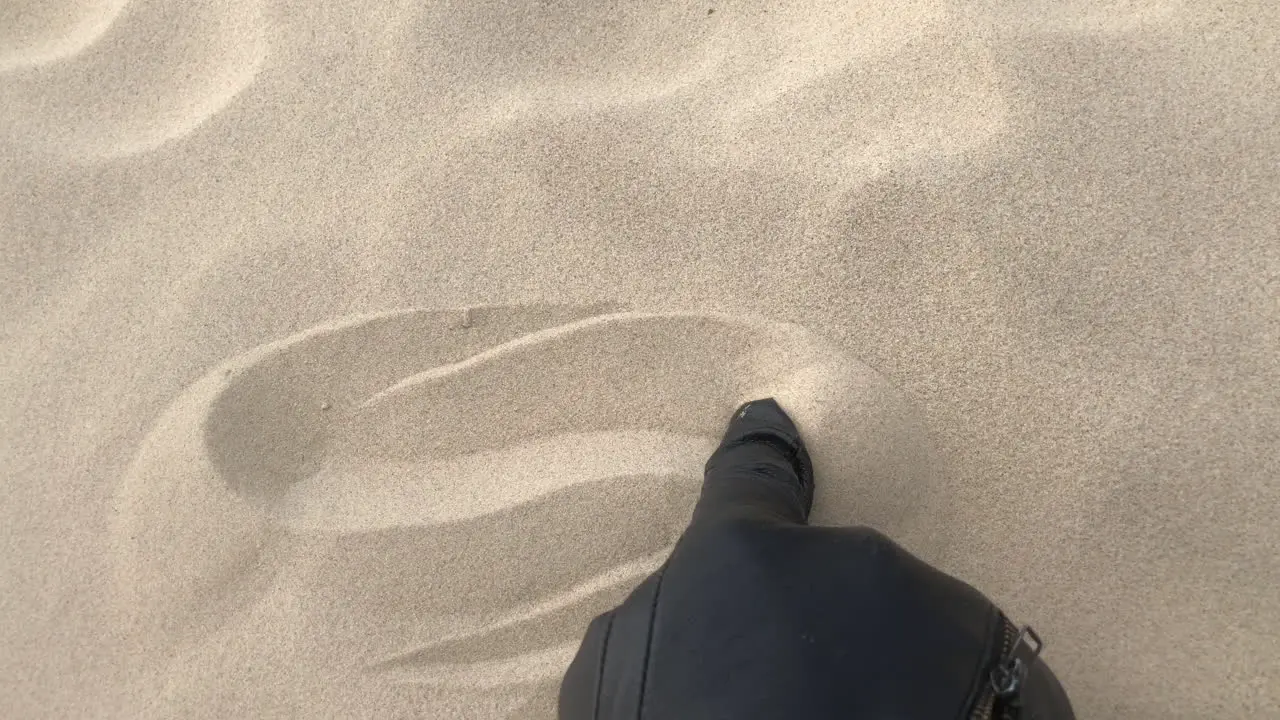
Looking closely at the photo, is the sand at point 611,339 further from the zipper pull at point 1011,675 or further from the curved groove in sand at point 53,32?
the zipper pull at point 1011,675

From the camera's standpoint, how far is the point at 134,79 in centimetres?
169

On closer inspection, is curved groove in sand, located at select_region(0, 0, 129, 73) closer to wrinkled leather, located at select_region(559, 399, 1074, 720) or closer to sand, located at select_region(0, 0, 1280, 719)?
sand, located at select_region(0, 0, 1280, 719)

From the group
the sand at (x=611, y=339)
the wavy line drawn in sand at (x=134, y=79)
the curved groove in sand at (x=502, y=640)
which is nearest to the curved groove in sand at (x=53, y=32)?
the wavy line drawn in sand at (x=134, y=79)

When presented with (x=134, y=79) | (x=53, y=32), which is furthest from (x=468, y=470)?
(x=53, y=32)

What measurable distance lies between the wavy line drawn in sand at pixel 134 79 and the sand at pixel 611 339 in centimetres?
6

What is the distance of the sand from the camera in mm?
1344

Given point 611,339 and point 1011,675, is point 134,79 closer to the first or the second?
point 611,339

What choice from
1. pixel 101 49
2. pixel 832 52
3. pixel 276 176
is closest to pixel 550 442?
pixel 276 176

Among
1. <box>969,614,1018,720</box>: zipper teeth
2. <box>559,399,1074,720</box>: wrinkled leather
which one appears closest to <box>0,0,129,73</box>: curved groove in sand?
<box>559,399,1074,720</box>: wrinkled leather

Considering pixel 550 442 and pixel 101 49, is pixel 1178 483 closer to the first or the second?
pixel 550 442

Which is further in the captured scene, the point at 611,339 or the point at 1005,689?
the point at 611,339

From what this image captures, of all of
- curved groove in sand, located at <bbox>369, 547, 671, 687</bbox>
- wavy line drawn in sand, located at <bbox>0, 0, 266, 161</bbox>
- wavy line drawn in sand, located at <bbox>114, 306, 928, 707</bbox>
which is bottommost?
curved groove in sand, located at <bbox>369, 547, 671, 687</bbox>

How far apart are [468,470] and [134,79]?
1129mm

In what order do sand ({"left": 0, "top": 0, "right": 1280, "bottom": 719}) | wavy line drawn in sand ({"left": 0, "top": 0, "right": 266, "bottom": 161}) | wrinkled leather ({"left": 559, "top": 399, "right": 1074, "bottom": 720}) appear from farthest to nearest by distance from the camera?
wavy line drawn in sand ({"left": 0, "top": 0, "right": 266, "bottom": 161})
sand ({"left": 0, "top": 0, "right": 1280, "bottom": 719})
wrinkled leather ({"left": 559, "top": 399, "right": 1074, "bottom": 720})
